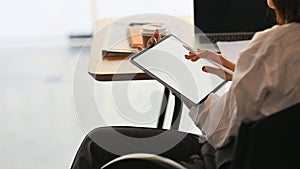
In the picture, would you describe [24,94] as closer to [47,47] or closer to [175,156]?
[47,47]

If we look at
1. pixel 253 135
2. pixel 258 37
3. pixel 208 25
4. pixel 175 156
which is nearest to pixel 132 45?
pixel 208 25

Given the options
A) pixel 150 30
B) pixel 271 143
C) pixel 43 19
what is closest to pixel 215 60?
pixel 150 30

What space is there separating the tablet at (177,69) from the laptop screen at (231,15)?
25 cm

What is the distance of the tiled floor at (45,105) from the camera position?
2477mm

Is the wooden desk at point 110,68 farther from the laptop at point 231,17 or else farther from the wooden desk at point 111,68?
the laptop at point 231,17

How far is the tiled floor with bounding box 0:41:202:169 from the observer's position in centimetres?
248

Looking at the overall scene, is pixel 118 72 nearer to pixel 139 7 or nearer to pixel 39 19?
pixel 139 7

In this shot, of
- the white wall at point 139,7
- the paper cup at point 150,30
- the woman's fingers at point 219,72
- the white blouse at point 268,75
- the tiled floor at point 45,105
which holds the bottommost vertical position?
the tiled floor at point 45,105

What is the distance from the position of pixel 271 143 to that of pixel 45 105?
81.2 inches

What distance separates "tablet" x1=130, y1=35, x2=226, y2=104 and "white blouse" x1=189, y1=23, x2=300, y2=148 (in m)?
0.29

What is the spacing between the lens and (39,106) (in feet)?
9.62

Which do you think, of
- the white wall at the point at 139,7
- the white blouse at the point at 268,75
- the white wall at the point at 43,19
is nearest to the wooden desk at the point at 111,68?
the white blouse at the point at 268,75

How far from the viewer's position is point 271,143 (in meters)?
1.05

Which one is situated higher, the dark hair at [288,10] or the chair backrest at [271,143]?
the dark hair at [288,10]
